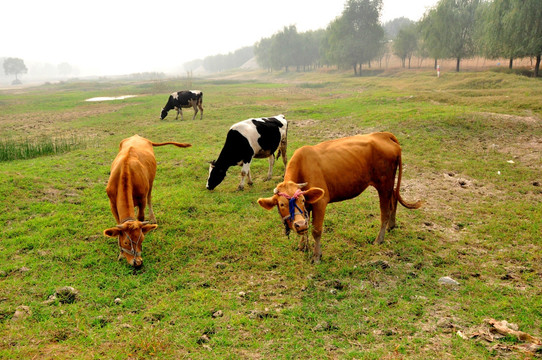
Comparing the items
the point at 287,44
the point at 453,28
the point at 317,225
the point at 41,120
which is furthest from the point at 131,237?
the point at 287,44

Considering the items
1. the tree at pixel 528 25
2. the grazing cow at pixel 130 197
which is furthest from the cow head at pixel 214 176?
the tree at pixel 528 25

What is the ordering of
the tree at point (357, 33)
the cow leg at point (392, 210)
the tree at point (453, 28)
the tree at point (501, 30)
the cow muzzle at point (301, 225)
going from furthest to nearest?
the tree at point (357, 33), the tree at point (453, 28), the tree at point (501, 30), the cow leg at point (392, 210), the cow muzzle at point (301, 225)

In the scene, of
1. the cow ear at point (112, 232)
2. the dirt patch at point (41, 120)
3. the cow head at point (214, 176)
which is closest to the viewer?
the cow ear at point (112, 232)

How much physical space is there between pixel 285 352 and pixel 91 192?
7824mm

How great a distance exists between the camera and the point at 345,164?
6.17 metres

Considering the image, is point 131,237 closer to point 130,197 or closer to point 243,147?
point 130,197

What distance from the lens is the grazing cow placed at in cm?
564

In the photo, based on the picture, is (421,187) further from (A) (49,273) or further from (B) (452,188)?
(A) (49,273)

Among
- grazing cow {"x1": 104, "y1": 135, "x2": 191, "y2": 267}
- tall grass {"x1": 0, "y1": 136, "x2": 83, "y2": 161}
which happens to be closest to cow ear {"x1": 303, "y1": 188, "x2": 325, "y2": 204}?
grazing cow {"x1": 104, "y1": 135, "x2": 191, "y2": 267}

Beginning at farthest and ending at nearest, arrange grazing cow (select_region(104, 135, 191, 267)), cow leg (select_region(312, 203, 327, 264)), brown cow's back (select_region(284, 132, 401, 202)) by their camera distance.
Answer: brown cow's back (select_region(284, 132, 401, 202)), cow leg (select_region(312, 203, 327, 264)), grazing cow (select_region(104, 135, 191, 267))

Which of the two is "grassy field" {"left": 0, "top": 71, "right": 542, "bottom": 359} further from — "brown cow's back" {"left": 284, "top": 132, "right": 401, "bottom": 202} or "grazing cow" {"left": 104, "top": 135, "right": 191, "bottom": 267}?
"brown cow's back" {"left": 284, "top": 132, "right": 401, "bottom": 202}

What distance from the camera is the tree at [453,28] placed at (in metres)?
45.8

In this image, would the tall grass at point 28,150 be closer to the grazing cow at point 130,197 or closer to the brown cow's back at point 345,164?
the grazing cow at point 130,197

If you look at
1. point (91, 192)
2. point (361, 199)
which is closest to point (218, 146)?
point (91, 192)
